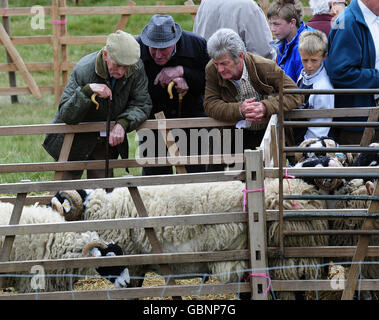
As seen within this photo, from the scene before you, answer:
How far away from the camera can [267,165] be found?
163 inches

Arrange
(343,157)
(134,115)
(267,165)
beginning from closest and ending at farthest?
(267,165)
(343,157)
(134,115)

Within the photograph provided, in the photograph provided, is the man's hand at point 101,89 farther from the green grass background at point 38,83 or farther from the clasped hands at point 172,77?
the green grass background at point 38,83

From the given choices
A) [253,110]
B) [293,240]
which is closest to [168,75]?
[253,110]

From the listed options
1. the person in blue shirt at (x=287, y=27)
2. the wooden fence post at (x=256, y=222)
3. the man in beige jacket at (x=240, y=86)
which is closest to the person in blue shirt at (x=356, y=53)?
the man in beige jacket at (x=240, y=86)

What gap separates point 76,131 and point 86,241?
113cm

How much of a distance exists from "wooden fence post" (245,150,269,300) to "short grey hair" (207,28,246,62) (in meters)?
1.18

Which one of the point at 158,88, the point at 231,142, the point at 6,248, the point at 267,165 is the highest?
the point at 158,88

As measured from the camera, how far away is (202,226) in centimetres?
421

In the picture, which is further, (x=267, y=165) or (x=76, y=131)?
(x=76, y=131)

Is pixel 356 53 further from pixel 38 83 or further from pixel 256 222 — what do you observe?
pixel 38 83

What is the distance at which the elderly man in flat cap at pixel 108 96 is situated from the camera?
16.1 ft

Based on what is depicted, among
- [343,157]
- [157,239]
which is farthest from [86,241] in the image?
[343,157]

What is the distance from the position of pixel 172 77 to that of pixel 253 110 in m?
0.87
